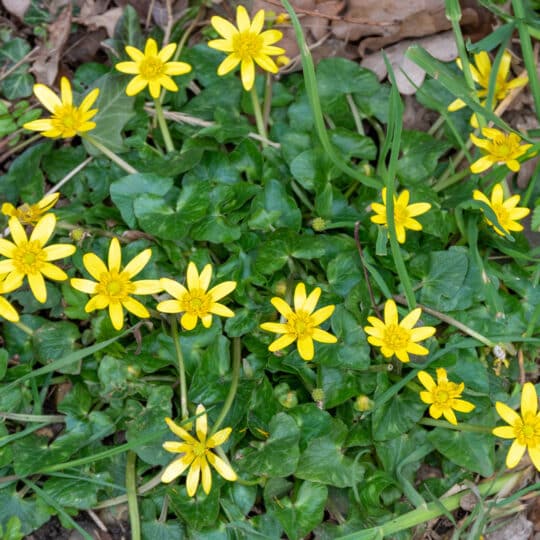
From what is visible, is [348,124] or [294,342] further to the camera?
[348,124]

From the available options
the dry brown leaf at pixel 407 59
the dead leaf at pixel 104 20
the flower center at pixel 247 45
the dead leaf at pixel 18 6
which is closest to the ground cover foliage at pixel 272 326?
the flower center at pixel 247 45

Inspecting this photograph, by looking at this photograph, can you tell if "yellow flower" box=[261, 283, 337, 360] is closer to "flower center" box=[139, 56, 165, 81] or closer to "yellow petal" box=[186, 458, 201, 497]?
"yellow petal" box=[186, 458, 201, 497]

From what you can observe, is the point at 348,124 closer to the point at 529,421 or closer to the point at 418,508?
the point at 529,421

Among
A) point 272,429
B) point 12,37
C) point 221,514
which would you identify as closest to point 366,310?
point 272,429

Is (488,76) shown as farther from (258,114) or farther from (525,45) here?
(258,114)

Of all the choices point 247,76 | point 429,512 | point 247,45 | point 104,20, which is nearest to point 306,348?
point 429,512

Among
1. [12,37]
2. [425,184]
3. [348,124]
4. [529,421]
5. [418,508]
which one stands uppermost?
[12,37]
